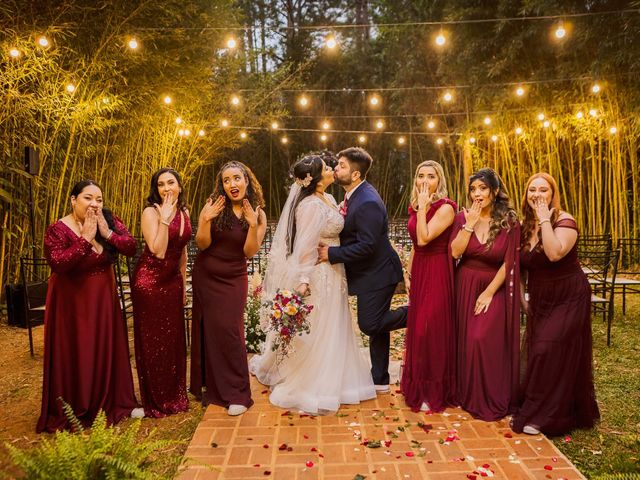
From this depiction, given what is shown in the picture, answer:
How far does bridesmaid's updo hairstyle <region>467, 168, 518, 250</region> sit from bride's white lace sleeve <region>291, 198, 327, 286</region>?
984 millimetres

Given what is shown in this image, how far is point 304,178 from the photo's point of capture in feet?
11.1

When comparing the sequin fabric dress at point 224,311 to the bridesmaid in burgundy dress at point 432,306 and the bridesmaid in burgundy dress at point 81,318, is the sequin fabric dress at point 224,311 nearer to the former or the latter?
the bridesmaid in burgundy dress at point 81,318

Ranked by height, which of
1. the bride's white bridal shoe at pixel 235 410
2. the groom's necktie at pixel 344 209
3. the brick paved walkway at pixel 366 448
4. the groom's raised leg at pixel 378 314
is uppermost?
the groom's necktie at pixel 344 209

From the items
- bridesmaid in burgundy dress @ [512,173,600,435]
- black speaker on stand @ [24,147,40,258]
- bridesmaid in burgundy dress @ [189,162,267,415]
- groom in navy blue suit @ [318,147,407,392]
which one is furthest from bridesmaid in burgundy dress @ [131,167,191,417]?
black speaker on stand @ [24,147,40,258]

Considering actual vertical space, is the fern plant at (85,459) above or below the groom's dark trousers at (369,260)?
below

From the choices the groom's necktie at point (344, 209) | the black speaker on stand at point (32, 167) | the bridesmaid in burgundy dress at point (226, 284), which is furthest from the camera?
the black speaker on stand at point (32, 167)

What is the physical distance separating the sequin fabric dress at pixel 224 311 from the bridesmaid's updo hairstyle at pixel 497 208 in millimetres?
1546

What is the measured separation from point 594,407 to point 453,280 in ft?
3.63

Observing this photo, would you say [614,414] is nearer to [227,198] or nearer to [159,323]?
[227,198]

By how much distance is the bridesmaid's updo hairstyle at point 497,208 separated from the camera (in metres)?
3.14

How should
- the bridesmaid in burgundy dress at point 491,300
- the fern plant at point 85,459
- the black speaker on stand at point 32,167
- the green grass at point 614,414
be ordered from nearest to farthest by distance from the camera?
the fern plant at point 85,459, the green grass at point 614,414, the bridesmaid in burgundy dress at point 491,300, the black speaker on stand at point 32,167

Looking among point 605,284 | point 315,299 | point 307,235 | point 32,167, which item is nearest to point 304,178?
point 307,235

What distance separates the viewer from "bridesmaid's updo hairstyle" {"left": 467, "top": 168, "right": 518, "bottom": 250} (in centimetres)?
314

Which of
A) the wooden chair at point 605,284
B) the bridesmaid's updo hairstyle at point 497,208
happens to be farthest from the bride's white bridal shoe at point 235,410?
the wooden chair at point 605,284
